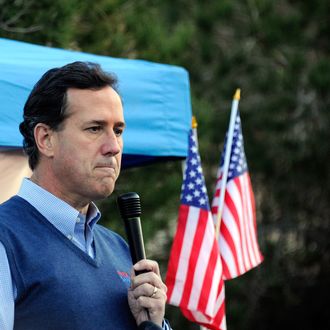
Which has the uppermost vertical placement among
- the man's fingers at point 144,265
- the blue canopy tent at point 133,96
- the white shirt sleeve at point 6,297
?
the blue canopy tent at point 133,96

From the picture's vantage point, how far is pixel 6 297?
9.00ft

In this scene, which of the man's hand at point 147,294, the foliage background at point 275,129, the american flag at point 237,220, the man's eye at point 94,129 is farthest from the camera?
the foliage background at point 275,129

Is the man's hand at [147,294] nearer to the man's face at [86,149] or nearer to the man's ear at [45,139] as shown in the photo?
the man's face at [86,149]

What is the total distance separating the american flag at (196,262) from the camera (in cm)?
543

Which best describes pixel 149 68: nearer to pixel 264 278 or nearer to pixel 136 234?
pixel 136 234

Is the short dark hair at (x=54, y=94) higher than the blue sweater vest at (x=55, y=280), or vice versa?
the short dark hair at (x=54, y=94)

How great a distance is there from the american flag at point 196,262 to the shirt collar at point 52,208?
251 cm

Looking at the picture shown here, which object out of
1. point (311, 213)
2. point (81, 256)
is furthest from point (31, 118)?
point (311, 213)

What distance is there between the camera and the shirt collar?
298 cm

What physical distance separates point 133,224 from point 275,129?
932 centimetres

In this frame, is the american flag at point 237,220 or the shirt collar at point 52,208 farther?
the american flag at point 237,220

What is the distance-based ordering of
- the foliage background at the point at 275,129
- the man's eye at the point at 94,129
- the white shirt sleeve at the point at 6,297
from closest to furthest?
the white shirt sleeve at the point at 6,297
the man's eye at the point at 94,129
the foliage background at the point at 275,129

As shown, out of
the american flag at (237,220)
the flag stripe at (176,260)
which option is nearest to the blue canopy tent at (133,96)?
the flag stripe at (176,260)

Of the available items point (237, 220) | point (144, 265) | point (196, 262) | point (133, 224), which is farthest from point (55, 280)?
point (237, 220)
